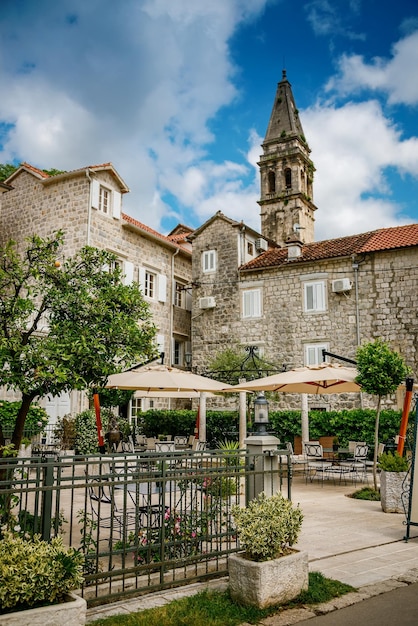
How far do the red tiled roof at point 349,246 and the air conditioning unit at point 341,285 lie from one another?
1.09 meters

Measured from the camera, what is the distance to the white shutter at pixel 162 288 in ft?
78.2

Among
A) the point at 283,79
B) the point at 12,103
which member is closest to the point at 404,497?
the point at 12,103

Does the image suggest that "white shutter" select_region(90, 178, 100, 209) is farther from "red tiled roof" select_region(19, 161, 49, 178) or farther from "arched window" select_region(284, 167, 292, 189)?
"arched window" select_region(284, 167, 292, 189)

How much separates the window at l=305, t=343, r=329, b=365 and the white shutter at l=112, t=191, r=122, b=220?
974cm

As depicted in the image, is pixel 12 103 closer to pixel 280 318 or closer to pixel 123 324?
pixel 123 324

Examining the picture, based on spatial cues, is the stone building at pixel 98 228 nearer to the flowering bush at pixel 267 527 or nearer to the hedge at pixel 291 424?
the hedge at pixel 291 424

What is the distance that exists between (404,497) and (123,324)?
559 centimetres

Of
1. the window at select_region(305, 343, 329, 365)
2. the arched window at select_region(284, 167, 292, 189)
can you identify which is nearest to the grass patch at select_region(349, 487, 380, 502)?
the window at select_region(305, 343, 329, 365)

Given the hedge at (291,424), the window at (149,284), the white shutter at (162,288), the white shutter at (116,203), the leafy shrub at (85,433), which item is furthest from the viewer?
the white shutter at (162,288)

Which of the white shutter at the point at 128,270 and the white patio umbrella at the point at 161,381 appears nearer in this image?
the white patio umbrella at the point at 161,381

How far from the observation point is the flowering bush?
14.7 feet

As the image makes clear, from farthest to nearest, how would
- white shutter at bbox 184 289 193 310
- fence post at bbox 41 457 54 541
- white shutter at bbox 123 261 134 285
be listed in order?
white shutter at bbox 184 289 193 310 → white shutter at bbox 123 261 134 285 → fence post at bbox 41 457 54 541

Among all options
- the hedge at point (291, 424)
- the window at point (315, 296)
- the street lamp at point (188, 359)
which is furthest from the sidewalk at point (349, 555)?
the street lamp at point (188, 359)

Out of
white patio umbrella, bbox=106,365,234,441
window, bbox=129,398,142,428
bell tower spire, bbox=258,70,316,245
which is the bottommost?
window, bbox=129,398,142,428
